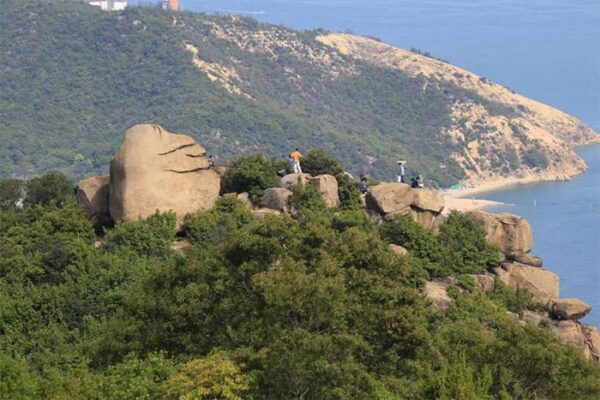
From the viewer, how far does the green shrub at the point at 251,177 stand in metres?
40.5

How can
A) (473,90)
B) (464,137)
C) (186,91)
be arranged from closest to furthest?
(186,91) < (464,137) < (473,90)

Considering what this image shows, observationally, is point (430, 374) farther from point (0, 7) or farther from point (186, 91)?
point (0, 7)

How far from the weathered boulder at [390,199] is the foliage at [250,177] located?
2.59m

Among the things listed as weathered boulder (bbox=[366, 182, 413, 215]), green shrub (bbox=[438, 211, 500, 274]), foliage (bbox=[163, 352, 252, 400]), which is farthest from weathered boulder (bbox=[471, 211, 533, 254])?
foliage (bbox=[163, 352, 252, 400])

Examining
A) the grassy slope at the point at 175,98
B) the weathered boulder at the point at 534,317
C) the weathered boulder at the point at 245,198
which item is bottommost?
the grassy slope at the point at 175,98

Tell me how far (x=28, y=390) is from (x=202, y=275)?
14.0ft

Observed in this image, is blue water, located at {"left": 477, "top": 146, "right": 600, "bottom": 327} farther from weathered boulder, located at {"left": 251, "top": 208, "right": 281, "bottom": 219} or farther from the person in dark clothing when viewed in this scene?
weathered boulder, located at {"left": 251, "top": 208, "right": 281, "bottom": 219}

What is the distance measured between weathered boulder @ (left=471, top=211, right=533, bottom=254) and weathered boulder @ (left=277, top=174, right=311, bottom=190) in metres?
4.43

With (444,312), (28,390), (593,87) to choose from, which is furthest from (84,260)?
(593,87)

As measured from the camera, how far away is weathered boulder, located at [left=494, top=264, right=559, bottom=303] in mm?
39625

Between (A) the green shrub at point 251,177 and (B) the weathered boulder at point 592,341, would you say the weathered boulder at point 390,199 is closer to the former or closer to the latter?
(A) the green shrub at point 251,177

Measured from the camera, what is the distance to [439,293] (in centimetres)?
3772

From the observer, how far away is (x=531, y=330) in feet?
97.5

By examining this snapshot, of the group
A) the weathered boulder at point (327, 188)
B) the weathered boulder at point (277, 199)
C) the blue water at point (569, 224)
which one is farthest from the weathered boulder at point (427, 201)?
the blue water at point (569, 224)
